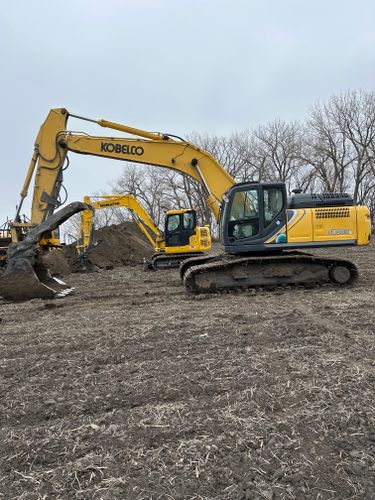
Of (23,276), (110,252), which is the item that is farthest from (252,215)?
(110,252)

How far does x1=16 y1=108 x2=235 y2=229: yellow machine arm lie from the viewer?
10406 millimetres

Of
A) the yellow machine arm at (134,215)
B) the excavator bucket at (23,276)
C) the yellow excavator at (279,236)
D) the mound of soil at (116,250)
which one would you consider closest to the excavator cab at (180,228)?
the yellow machine arm at (134,215)

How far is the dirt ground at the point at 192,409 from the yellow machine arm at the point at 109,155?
5669 mm

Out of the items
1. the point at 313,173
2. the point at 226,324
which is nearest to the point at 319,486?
the point at 226,324

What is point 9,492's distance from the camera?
2.04 metres

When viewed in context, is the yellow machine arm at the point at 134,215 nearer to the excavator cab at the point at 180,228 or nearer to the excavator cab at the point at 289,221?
the excavator cab at the point at 180,228

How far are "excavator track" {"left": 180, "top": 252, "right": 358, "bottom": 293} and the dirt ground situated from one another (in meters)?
2.46

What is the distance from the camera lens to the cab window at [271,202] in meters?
8.28

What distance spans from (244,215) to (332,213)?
1968 mm

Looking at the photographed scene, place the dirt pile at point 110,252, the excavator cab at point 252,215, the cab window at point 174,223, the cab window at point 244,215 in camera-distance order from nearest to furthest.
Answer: the excavator cab at point 252,215, the cab window at point 244,215, the dirt pile at point 110,252, the cab window at point 174,223

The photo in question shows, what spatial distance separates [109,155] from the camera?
11.1m

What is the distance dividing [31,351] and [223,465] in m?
3.15

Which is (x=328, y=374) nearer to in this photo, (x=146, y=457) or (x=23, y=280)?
(x=146, y=457)

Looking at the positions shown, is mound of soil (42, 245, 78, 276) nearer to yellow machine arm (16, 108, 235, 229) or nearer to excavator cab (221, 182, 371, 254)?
yellow machine arm (16, 108, 235, 229)
